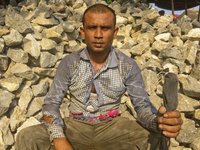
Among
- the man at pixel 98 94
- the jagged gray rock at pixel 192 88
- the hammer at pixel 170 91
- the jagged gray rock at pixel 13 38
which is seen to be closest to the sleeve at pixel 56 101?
the man at pixel 98 94

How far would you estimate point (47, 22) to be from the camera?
12.2 feet

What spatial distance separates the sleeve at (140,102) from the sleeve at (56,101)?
77cm

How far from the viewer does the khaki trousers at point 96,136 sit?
5.68ft

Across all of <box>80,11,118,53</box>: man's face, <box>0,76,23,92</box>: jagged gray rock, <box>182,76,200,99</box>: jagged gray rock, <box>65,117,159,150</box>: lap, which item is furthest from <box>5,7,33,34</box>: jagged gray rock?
<box>182,76,200,99</box>: jagged gray rock

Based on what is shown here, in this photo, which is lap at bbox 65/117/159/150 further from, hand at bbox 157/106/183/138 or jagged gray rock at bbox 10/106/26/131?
jagged gray rock at bbox 10/106/26/131

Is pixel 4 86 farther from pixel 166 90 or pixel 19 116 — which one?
pixel 166 90

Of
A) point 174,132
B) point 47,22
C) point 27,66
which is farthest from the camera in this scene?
point 47,22

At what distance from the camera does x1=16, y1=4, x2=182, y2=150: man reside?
1864 mm

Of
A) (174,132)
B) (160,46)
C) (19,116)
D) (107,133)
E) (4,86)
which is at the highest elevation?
(160,46)

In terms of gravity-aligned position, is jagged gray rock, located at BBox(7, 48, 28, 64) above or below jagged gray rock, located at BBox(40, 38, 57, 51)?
below

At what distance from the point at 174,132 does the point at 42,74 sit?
8.96 feet

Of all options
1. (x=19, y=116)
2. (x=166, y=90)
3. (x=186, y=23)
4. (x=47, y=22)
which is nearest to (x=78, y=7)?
(x=47, y=22)

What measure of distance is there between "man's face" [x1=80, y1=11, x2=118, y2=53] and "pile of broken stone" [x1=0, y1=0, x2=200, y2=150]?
1.69 meters

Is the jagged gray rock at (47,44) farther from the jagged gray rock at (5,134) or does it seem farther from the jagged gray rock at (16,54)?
the jagged gray rock at (5,134)
